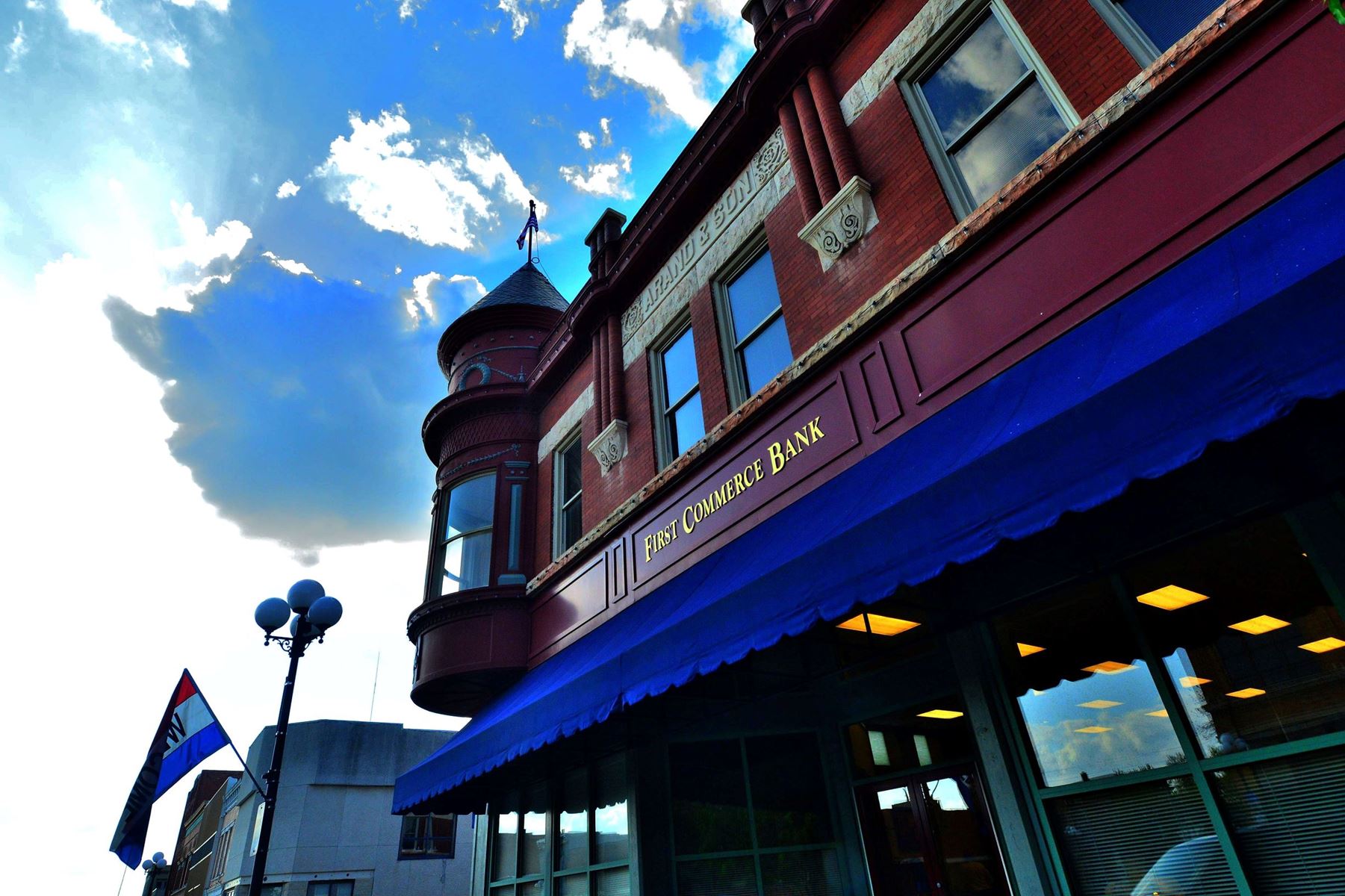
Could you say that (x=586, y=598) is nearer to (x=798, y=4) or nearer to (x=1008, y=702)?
(x=1008, y=702)

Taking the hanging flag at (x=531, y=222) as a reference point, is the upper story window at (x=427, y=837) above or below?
below

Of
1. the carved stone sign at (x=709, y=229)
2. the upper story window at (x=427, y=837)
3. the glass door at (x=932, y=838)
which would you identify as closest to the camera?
the glass door at (x=932, y=838)

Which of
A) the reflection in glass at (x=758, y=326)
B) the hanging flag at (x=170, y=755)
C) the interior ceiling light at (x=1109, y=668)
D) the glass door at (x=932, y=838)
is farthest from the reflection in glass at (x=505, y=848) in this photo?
the interior ceiling light at (x=1109, y=668)

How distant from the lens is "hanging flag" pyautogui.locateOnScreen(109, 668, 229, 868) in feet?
26.6

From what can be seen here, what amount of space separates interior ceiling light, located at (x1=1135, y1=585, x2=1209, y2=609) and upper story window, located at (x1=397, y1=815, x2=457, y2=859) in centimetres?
2580

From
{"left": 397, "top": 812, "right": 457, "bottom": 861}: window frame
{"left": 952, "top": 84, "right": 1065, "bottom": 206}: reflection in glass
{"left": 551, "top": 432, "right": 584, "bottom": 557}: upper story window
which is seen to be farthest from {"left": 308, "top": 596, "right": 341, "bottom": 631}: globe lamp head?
{"left": 397, "top": 812, "right": 457, "bottom": 861}: window frame

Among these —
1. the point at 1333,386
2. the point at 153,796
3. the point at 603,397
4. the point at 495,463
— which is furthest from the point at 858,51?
the point at 153,796

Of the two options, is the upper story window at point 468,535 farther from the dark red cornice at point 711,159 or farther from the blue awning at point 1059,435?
the blue awning at point 1059,435

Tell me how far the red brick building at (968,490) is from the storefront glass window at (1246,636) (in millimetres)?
19

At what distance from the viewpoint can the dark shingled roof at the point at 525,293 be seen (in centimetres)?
1581

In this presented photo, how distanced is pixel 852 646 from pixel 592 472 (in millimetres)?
5952

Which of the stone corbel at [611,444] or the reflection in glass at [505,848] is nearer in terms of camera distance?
the stone corbel at [611,444]

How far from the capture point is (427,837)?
25.0m

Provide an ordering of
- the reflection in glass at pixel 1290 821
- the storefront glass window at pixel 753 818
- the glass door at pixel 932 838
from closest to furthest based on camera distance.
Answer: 1. the reflection in glass at pixel 1290 821
2. the glass door at pixel 932 838
3. the storefront glass window at pixel 753 818
